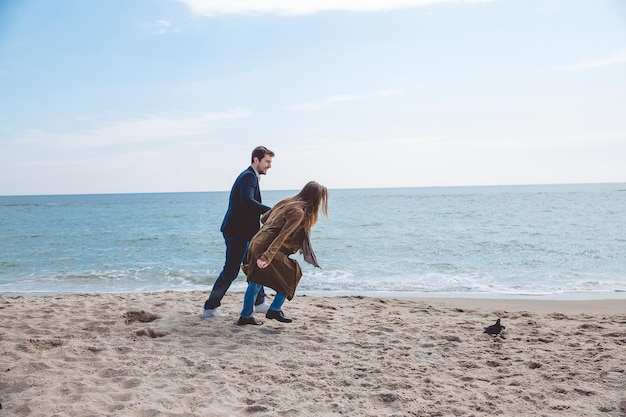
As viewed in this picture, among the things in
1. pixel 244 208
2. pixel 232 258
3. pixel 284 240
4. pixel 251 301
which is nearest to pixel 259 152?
pixel 244 208

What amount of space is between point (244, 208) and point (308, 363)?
74.6 inches

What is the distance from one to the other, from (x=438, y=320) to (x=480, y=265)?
24.5 feet

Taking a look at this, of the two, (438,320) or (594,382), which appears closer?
(594,382)

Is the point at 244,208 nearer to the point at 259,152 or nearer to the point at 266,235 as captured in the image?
the point at 266,235

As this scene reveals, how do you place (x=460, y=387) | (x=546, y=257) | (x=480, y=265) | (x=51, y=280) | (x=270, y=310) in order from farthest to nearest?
(x=546, y=257) < (x=480, y=265) < (x=51, y=280) < (x=270, y=310) < (x=460, y=387)

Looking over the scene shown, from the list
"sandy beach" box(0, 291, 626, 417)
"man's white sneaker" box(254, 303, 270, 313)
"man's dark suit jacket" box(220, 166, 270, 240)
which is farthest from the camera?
"man's white sneaker" box(254, 303, 270, 313)

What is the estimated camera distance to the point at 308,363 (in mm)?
4281

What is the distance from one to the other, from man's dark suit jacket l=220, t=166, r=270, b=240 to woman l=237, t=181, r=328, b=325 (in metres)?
0.30

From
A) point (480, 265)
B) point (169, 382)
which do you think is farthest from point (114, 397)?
point (480, 265)

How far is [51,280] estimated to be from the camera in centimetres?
1167

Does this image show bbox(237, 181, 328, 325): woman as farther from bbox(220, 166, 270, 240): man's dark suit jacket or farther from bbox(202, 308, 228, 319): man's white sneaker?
bbox(202, 308, 228, 319): man's white sneaker

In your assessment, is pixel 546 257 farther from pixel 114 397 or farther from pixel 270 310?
pixel 114 397

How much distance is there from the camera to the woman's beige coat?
16.2ft

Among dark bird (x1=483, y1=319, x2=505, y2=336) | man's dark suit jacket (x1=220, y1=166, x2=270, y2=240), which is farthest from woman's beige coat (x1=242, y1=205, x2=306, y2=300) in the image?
dark bird (x1=483, y1=319, x2=505, y2=336)
